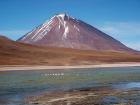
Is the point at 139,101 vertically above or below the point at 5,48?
below

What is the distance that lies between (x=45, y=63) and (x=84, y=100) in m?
59.7

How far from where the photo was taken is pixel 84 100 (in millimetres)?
20328

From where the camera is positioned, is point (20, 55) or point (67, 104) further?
point (20, 55)

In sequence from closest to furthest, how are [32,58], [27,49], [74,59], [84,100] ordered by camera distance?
[84,100] → [32,58] → [74,59] → [27,49]

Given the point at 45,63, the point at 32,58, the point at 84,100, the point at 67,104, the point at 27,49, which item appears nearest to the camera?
the point at 67,104

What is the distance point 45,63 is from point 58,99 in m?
58.7

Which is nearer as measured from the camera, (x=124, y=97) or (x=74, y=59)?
(x=124, y=97)

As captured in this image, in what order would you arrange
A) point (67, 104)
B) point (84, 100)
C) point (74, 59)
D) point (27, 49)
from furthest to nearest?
point (27, 49)
point (74, 59)
point (84, 100)
point (67, 104)

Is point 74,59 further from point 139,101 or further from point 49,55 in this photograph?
point 139,101

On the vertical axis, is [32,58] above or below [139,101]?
above

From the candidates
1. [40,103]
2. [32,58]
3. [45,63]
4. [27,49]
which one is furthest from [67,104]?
[27,49]

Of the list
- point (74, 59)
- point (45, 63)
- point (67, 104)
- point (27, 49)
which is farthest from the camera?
point (27, 49)

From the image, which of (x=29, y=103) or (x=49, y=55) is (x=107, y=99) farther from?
(x=49, y=55)

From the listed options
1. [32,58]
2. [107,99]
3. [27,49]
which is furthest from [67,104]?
[27,49]
